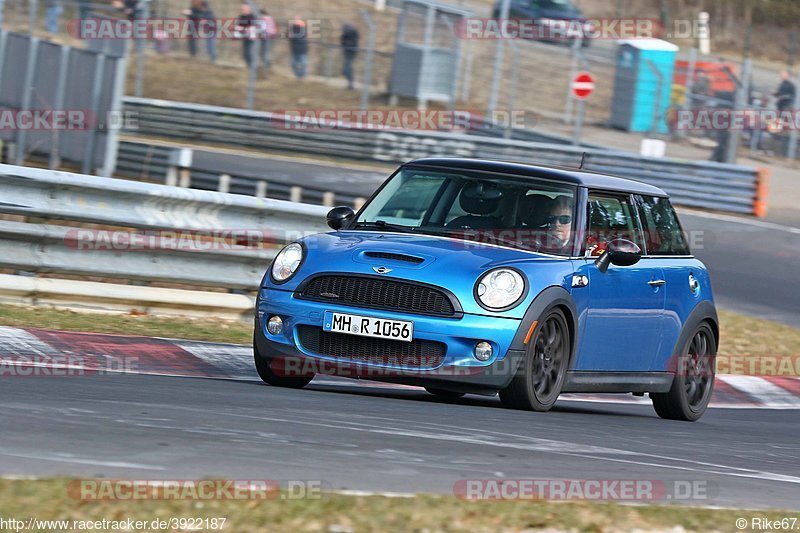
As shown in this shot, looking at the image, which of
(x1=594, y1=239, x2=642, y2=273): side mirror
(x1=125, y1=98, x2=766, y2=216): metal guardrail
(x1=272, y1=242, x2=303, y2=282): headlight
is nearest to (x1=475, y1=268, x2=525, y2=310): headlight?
(x1=594, y1=239, x2=642, y2=273): side mirror

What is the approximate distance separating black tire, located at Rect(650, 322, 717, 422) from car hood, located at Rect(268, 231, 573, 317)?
1729mm

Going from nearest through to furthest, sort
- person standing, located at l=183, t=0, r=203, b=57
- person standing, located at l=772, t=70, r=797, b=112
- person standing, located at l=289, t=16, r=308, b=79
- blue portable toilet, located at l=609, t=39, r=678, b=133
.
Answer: blue portable toilet, located at l=609, t=39, r=678, b=133 < person standing, located at l=772, t=70, r=797, b=112 < person standing, located at l=289, t=16, r=308, b=79 < person standing, located at l=183, t=0, r=203, b=57

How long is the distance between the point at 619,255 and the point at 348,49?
22.2 metres

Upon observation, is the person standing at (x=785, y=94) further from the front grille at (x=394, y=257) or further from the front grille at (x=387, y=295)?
the front grille at (x=387, y=295)

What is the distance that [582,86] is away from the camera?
2752 cm

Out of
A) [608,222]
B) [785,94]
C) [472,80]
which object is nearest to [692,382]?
[608,222]

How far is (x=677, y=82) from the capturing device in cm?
2770

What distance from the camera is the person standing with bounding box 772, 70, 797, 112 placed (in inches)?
1139

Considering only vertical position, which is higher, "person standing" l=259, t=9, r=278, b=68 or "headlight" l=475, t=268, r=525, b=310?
"person standing" l=259, t=9, r=278, b=68

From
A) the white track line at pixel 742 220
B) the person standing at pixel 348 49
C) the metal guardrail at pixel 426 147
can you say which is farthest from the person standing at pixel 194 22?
the white track line at pixel 742 220

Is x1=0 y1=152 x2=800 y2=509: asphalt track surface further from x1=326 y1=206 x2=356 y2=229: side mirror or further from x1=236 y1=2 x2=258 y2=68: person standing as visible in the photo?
x1=236 y1=2 x2=258 y2=68: person standing

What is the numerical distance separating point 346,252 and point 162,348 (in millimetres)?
1785

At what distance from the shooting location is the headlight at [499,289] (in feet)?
24.7

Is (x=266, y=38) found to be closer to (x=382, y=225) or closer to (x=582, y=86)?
(x=582, y=86)
